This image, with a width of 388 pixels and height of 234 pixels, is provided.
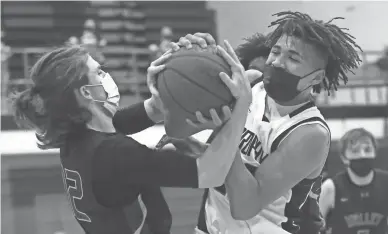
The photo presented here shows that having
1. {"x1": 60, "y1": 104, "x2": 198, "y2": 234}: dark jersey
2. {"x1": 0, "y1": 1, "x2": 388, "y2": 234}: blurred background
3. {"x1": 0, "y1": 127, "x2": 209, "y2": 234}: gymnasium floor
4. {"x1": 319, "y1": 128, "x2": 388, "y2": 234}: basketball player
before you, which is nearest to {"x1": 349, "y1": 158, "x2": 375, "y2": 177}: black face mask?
{"x1": 319, "y1": 128, "x2": 388, "y2": 234}: basketball player

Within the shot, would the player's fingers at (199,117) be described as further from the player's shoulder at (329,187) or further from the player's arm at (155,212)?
the player's shoulder at (329,187)

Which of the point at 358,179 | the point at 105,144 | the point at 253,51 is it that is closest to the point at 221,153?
the point at 105,144

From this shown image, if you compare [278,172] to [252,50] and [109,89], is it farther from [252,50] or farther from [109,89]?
[252,50]

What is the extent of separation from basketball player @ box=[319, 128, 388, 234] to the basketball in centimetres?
301

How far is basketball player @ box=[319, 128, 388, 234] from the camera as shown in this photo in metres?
4.37

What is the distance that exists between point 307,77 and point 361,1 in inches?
336

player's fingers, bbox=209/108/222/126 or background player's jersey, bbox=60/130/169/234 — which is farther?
background player's jersey, bbox=60/130/169/234

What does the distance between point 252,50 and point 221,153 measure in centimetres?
101

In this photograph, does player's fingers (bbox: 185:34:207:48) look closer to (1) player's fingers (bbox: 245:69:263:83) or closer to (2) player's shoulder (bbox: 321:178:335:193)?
(1) player's fingers (bbox: 245:69:263:83)

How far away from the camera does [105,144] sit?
1.74 metres

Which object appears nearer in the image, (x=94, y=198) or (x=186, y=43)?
(x=186, y=43)

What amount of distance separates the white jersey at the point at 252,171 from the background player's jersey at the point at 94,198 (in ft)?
0.91

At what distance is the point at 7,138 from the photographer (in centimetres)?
692

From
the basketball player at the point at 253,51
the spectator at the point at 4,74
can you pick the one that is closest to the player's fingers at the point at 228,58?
the basketball player at the point at 253,51
